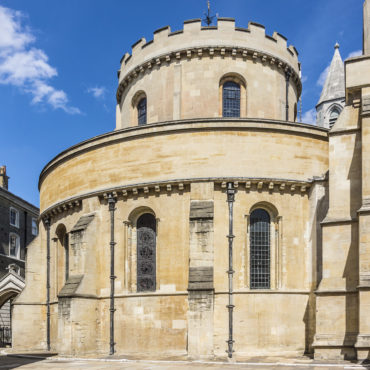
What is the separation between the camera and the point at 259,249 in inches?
818

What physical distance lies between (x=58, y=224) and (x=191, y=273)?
8682 mm

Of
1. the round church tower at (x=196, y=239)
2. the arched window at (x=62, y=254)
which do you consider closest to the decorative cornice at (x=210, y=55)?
the round church tower at (x=196, y=239)

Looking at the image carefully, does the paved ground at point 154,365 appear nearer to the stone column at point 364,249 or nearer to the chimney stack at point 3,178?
the stone column at point 364,249

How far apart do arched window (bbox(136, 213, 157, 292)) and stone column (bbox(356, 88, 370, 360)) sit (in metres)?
8.07

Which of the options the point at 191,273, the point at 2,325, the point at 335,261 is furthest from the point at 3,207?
the point at 335,261

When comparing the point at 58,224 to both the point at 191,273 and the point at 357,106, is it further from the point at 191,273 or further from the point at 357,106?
the point at 357,106

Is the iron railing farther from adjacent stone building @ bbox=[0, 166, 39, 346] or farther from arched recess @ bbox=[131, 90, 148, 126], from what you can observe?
arched recess @ bbox=[131, 90, 148, 126]

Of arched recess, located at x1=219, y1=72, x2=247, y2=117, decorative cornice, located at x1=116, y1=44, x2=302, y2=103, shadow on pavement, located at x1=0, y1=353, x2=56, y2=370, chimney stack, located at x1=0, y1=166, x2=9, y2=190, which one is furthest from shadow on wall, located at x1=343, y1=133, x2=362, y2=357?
chimney stack, located at x1=0, y1=166, x2=9, y2=190

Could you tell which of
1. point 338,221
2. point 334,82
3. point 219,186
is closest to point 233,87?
point 219,186

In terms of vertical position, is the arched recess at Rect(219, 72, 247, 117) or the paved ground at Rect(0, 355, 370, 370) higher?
the arched recess at Rect(219, 72, 247, 117)

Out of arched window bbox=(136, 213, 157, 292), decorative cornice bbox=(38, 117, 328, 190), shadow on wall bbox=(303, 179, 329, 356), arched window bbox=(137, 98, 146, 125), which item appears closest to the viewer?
shadow on wall bbox=(303, 179, 329, 356)

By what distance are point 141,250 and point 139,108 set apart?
955 centimetres

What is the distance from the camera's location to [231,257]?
19922 mm

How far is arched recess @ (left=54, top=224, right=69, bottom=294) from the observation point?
2522cm
